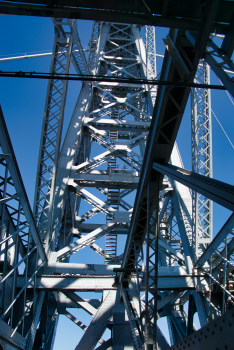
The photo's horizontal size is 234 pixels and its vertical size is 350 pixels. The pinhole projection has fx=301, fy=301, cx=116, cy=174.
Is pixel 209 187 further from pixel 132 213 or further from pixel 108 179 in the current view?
pixel 108 179

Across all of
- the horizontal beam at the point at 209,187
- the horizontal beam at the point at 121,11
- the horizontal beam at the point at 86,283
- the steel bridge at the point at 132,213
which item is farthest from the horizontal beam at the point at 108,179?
the horizontal beam at the point at 121,11

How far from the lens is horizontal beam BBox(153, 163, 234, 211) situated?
360 cm

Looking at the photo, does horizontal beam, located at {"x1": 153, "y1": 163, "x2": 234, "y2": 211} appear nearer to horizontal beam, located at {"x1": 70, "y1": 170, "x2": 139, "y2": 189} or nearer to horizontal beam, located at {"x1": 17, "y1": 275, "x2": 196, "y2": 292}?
horizontal beam, located at {"x1": 17, "y1": 275, "x2": 196, "y2": 292}

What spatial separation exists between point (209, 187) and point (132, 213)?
393 centimetres

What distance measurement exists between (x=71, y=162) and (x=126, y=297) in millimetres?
5262

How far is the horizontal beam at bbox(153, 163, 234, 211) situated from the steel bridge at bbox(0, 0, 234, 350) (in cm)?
2

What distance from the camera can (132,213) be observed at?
7812mm

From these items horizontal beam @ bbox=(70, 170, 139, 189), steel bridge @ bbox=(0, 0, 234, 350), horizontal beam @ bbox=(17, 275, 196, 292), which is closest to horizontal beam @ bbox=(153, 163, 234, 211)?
steel bridge @ bbox=(0, 0, 234, 350)

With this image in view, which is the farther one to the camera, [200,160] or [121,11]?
[200,160]

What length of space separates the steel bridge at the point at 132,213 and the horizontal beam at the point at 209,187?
0.05 feet

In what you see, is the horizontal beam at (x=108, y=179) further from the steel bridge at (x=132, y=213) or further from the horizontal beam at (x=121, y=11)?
the horizontal beam at (x=121, y=11)

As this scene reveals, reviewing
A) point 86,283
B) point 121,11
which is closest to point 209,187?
point 121,11

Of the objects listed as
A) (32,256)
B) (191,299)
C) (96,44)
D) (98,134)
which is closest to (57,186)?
(32,256)

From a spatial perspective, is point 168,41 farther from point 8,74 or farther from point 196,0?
point 8,74
